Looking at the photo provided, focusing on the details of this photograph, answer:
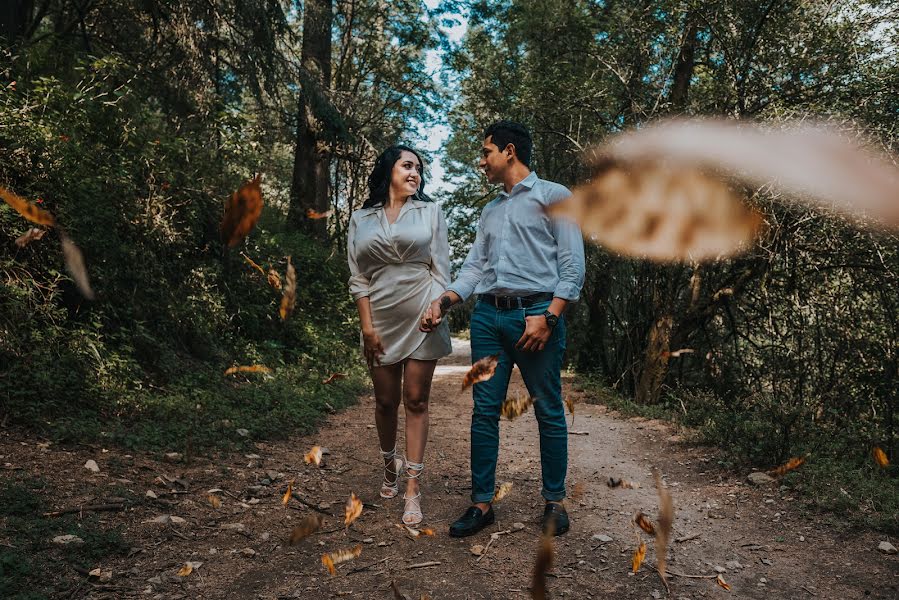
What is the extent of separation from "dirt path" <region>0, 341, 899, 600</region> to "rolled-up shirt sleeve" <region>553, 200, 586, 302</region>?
4.69 feet

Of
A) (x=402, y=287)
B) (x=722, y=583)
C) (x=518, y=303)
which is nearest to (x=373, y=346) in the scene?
(x=402, y=287)

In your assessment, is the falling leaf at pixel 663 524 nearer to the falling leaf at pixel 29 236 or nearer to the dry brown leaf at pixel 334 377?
the dry brown leaf at pixel 334 377

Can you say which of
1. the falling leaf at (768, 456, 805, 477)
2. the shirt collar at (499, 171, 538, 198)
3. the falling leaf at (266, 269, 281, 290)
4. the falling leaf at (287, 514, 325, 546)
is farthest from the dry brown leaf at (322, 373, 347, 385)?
the falling leaf at (768, 456, 805, 477)

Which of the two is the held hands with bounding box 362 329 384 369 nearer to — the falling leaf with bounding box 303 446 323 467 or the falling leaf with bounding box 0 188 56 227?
the falling leaf with bounding box 303 446 323 467

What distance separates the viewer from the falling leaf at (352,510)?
3.74 meters

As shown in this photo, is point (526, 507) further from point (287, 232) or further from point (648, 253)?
point (287, 232)

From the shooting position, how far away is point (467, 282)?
365 cm

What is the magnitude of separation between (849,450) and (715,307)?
9.88 feet

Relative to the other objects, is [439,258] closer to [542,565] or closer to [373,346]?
[373,346]

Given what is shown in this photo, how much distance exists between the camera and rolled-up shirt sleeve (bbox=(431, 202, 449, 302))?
375 centimetres

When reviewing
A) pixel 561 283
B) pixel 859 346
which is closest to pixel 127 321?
pixel 561 283

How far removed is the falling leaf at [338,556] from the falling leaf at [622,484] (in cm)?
222

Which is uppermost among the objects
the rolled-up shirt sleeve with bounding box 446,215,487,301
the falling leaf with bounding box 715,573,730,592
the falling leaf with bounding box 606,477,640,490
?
the rolled-up shirt sleeve with bounding box 446,215,487,301

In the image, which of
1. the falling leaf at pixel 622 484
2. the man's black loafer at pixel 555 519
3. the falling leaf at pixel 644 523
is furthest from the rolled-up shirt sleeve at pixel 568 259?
the falling leaf at pixel 622 484
